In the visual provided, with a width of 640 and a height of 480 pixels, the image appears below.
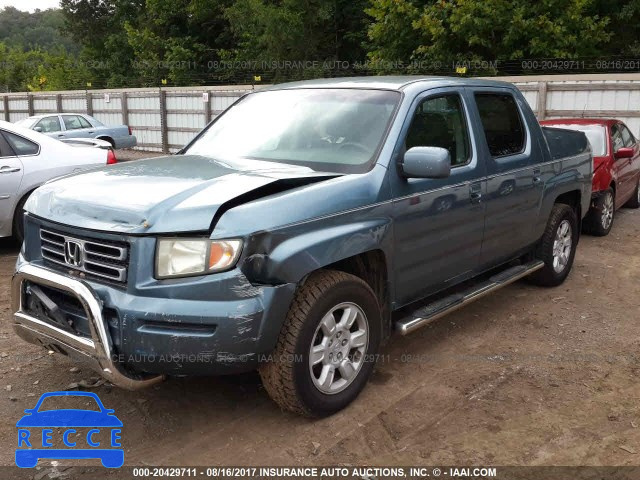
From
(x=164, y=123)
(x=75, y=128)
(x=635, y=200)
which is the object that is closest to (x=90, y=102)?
(x=164, y=123)

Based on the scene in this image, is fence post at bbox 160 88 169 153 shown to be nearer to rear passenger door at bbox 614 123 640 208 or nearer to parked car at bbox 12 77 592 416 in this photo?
rear passenger door at bbox 614 123 640 208

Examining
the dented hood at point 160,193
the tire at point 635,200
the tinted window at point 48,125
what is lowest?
the tire at point 635,200

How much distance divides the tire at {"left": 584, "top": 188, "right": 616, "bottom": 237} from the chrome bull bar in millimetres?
7012

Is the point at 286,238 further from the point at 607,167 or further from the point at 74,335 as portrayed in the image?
the point at 607,167

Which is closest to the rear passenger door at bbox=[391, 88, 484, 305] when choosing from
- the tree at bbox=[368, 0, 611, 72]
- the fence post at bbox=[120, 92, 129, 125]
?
the tree at bbox=[368, 0, 611, 72]

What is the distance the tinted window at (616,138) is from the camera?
30.3 ft

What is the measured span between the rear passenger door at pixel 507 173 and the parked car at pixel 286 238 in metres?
0.02

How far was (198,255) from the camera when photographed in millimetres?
3213

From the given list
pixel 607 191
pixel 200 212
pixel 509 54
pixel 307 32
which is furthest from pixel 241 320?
pixel 307 32

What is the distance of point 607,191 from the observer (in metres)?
8.84

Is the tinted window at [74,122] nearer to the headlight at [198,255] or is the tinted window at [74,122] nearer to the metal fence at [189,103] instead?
the metal fence at [189,103]

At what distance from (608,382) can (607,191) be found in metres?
5.23

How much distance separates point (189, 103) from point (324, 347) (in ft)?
58.9

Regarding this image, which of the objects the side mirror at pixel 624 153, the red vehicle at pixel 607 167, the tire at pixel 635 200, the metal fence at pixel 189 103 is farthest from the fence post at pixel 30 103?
the side mirror at pixel 624 153
